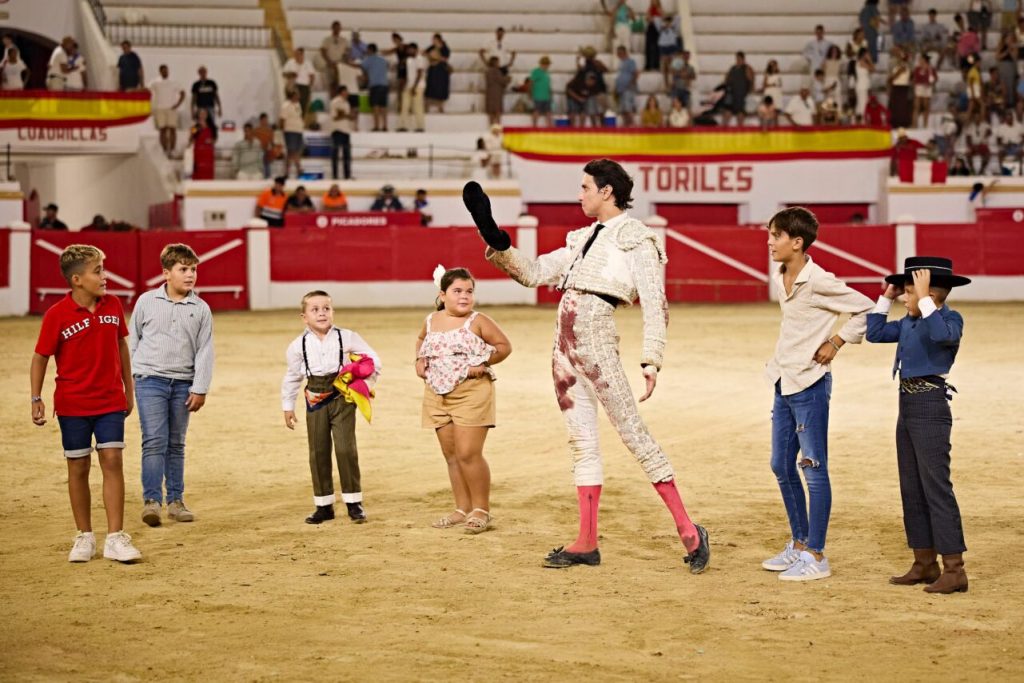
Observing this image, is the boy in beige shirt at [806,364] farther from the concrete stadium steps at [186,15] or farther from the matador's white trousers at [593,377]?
the concrete stadium steps at [186,15]

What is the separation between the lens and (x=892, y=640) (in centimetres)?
570

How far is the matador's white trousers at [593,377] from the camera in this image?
675 cm

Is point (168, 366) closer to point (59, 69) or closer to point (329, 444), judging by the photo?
point (329, 444)

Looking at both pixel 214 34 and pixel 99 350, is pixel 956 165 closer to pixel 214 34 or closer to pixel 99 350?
pixel 214 34

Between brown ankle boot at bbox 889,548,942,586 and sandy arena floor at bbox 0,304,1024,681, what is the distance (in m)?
0.11

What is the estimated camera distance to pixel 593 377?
267 inches

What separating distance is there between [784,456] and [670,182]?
2236 cm

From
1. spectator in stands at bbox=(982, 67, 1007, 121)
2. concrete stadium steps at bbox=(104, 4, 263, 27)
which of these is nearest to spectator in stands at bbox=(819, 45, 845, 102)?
spectator in stands at bbox=(982, 67, 1007, 121)

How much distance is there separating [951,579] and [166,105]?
76.7 ft

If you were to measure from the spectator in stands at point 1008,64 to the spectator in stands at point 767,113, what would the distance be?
500 centimetres

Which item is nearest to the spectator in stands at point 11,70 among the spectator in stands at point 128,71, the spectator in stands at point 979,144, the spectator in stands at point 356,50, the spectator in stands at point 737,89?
the spectator in stands at point 128,71

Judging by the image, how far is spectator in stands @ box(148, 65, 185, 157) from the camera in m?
27.4

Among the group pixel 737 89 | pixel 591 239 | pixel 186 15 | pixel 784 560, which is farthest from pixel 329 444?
pixel 186 15

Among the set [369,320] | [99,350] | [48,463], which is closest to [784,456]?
[99,350]
